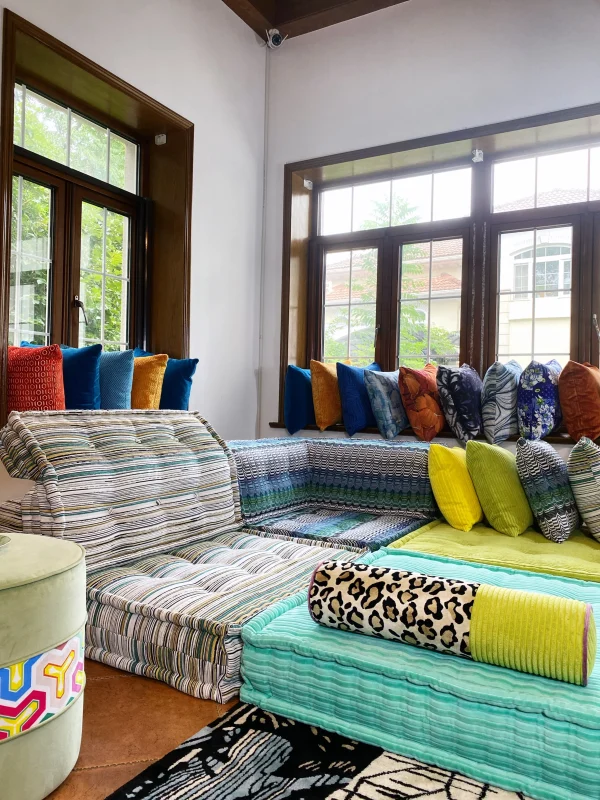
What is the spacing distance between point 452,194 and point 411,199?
0.96 ft

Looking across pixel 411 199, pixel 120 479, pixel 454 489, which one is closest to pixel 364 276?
pixel 411 199

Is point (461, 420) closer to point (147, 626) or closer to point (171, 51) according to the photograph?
point (147, 626)

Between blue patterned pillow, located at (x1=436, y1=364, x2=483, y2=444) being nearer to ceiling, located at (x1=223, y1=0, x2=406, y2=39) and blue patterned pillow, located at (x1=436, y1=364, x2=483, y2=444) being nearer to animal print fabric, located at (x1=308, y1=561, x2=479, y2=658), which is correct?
animal print fabric, located at (x1=308, y1=561, x2=479, y2=658)

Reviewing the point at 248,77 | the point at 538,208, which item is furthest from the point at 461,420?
the point at 248,77

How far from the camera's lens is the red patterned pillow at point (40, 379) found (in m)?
2.75

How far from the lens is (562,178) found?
12.8 feet

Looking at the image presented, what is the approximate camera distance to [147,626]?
164 centimetres

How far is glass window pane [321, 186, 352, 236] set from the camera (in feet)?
15.2

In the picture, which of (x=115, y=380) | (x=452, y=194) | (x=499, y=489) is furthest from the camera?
(x=452, y=194)

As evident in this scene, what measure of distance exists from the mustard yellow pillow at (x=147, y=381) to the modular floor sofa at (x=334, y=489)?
0.53 m

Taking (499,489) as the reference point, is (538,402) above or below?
above

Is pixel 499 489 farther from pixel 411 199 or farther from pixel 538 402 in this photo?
pixel 411 199

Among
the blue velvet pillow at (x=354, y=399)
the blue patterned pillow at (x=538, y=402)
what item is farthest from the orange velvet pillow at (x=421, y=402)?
the blue patterned pillow at (x=538, y=402)

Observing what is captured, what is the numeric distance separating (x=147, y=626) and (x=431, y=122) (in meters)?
3.60
